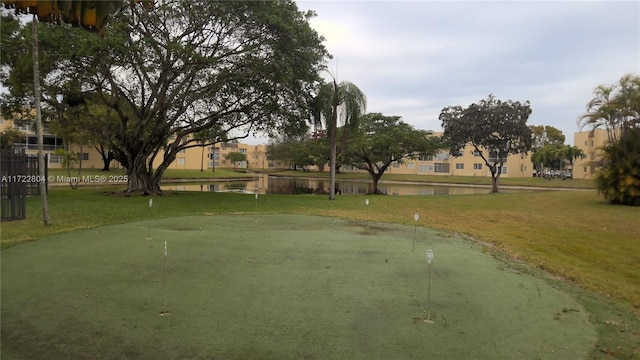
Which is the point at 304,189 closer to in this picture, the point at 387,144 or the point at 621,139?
the point at 387,144

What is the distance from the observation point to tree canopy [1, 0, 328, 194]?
59.0 ft

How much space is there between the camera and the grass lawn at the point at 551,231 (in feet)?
16.9

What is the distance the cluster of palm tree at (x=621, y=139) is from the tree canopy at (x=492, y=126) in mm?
10300

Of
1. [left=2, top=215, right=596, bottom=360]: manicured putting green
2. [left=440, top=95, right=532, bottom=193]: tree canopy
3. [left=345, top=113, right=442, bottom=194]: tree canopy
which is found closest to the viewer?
[left=2, top=215, right=596, bottom=360]: manicured putting green

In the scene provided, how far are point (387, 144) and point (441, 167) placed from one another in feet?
133

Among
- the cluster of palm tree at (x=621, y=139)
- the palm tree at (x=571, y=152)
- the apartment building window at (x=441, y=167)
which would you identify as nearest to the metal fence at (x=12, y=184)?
the cluster of palm tree at (x=621, y=139)

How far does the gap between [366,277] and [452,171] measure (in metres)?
67.1

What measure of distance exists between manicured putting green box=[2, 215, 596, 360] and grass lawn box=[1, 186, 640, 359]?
0.42 meters

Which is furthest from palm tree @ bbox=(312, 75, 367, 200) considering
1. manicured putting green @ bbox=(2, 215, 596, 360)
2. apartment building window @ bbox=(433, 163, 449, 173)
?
apartment building window @ bbox=(433, 163, 449, 173)

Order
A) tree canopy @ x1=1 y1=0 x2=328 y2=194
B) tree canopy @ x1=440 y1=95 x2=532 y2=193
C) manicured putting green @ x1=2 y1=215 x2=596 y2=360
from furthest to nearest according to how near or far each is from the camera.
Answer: tree canopy @ x1=440 y1=95 x2=532 y2=193
tree canopy @ x1=1 y1=0 x2=328 y2=194
manicured putting green @ x1=2 y1=215 x2=596 y2=360

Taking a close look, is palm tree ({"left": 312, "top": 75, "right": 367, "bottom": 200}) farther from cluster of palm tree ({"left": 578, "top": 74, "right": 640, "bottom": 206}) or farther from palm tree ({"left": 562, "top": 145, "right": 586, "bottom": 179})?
palm tree ({"left": 562, "top": 145, "right": 586, "bottom": 179})

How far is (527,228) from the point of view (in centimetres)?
1271

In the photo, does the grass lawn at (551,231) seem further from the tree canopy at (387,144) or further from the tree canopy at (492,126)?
the tree canopy at (387,144)

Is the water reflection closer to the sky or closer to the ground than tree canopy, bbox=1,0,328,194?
closer to the ground
